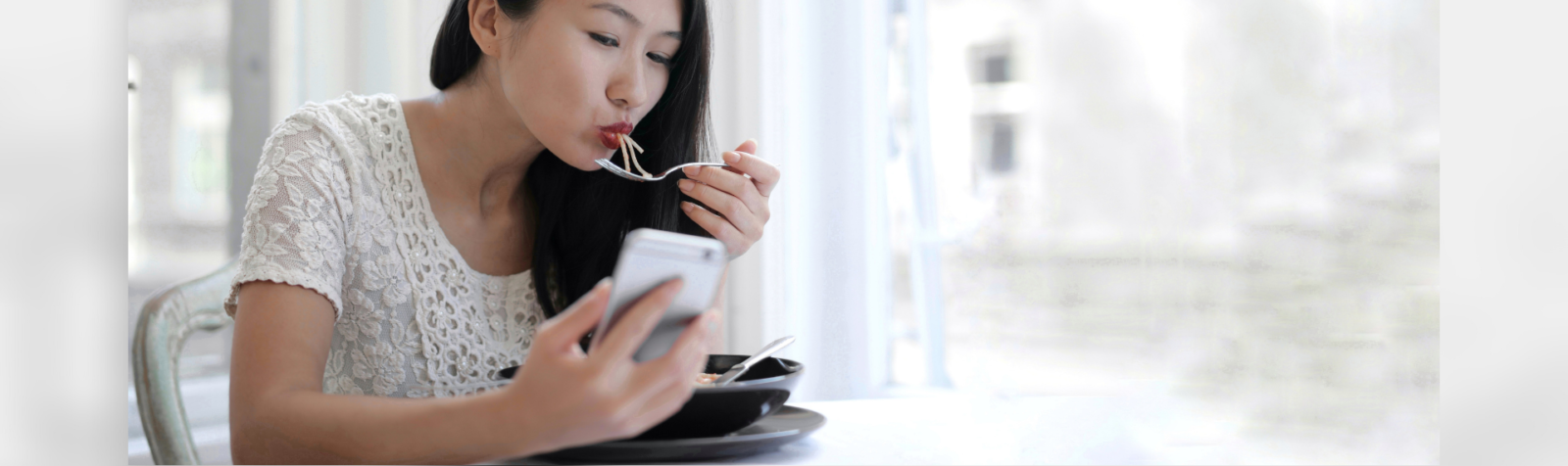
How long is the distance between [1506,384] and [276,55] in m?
2.17

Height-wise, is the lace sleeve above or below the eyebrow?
below

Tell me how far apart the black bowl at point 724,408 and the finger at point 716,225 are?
376mm

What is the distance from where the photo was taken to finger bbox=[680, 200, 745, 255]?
103 cm

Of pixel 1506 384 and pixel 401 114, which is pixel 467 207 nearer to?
pixel 401 114

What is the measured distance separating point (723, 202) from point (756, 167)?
0.05m

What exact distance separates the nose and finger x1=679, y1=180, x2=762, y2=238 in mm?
106

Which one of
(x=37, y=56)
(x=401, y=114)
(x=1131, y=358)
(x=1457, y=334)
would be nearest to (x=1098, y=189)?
(x=1131, y=358)

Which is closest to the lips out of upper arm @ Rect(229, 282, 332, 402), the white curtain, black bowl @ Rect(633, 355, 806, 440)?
upper arm @ Rect(229, 282, 332, 402)

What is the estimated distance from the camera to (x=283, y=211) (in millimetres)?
853

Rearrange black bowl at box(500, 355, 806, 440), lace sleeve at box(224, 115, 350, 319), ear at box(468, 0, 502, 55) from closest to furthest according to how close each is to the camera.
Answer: black bowl at box(500, 355, 806, 440)
lace sleeve at box(224, 115, 350, 319)
ear at box(468, 0, 502, 55)

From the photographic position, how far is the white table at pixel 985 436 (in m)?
0.71

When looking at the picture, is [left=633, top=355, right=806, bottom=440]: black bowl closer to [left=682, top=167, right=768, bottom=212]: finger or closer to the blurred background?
[left=682, top=167, right=768, bottom=212]: finger

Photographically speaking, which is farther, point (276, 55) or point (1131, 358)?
point (1131, 358)

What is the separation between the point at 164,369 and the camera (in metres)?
1.20
